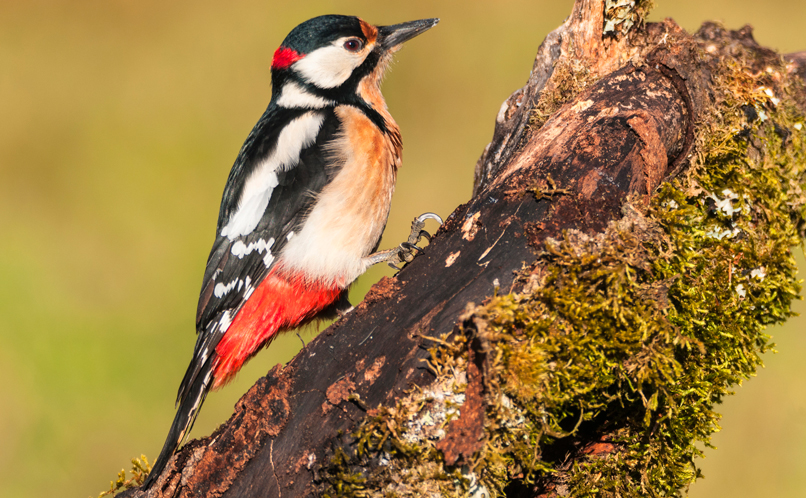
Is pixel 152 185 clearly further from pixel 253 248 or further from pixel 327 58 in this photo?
pixel 253 248

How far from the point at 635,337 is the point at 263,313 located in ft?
5.24

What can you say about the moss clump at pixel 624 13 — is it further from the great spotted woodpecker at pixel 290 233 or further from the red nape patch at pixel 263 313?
the red nape patch at pixel 263 313

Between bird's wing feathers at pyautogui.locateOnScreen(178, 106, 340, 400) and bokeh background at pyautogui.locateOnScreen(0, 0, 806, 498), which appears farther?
bokeh background at pyautogui.locateOnScreen(0, 0, 806, 498)

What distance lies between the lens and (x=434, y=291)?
1663 mm

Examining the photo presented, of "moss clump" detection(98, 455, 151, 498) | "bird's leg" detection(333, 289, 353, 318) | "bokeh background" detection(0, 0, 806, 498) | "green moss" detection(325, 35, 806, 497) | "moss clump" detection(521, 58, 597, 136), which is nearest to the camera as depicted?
"green moss" detection(325, 35, 806, 497)

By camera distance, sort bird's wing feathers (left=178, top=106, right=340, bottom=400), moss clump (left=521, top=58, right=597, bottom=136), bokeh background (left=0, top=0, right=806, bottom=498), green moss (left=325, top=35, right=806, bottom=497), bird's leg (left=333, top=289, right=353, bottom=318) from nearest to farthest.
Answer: green moss (left=325, top=35, right=806, bottom=497)
moss clump (left=521, top=58, right=597, bottom=136)
bird's wing feathers (left=178, top=106, right=340, bottom=400)
bird's leg (left=333, top=289, right=353, bottom=318)
bokeh background (left=0, top=0, right=806, bottom=498)

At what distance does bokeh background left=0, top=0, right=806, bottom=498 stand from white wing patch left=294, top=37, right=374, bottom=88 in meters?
2.81

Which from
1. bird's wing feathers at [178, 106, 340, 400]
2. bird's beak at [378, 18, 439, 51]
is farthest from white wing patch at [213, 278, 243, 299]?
bird's beak at [378, 18, 439, 51]

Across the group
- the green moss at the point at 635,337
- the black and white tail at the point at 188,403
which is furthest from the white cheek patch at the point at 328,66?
the green moss at the point at 635,337

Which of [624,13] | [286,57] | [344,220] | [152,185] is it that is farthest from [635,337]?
[152,185]

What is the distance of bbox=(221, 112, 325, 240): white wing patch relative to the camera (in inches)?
101

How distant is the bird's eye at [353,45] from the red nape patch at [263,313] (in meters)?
1.21

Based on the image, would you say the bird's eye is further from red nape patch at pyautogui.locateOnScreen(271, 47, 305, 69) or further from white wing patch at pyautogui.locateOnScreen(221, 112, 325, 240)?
white wing patch at pyautogui.locateOnScreen(221, 112, 325, 240)

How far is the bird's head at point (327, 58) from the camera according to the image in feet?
9.44
